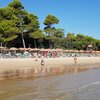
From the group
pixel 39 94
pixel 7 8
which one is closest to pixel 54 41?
pixel 7 8

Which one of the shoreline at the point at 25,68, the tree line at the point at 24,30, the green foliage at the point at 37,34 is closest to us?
the shoreline at the point at 25,68

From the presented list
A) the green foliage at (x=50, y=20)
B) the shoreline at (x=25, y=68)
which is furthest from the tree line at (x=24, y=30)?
the shoreline at (x=25, y=68)

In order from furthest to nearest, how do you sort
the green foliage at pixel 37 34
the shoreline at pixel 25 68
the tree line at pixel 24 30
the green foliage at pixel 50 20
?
the green foliage at pixel 50 20 → the green foliage at pixel 37 34 → the tree line at pixel 24 30 → the shoreline at pixel 25 68

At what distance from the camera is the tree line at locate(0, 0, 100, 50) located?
151 ft

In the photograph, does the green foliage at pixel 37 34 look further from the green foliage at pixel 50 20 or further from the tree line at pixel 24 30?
the green foliage at pixel 50 20

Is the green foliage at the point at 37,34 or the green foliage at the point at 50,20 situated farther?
the green foliage at the point at 50,20

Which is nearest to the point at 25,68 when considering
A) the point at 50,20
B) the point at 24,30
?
the point at 24,30

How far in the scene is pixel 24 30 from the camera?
52.6 metres

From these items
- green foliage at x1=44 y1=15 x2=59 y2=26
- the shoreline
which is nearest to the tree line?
green foliage at x1=44 y1=15 x2=59 y2=26

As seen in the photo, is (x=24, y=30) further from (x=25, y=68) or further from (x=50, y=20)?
(x=25, y=68)

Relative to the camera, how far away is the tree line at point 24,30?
4588 centimetres

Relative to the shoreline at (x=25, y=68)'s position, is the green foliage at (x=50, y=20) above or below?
above

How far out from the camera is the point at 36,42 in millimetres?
58906

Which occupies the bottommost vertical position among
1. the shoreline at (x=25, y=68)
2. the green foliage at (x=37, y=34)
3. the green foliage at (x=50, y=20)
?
the shoreline at (x=25, y=68)
